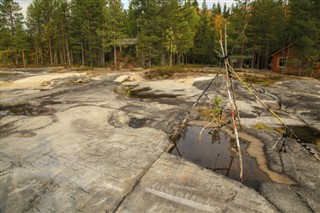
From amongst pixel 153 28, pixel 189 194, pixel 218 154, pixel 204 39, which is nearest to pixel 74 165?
pixel 189 194

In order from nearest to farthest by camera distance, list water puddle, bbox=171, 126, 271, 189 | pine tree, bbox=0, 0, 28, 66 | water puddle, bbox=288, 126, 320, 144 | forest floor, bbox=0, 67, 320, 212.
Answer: forest floor, bbox=0, 67, 320, 212
water puddle, bbox=171, 126, 271, 189
water puddle, bbox=288, 126, 320, 144
pine tree, bbox=0, 0, 28, 66

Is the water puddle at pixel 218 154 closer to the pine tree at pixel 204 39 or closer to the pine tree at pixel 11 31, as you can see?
the pine tree at pixel 204 39

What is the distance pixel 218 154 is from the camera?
6.86 m

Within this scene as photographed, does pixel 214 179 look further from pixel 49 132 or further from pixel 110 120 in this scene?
pixel 49 132

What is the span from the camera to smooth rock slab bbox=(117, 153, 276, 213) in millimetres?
4133

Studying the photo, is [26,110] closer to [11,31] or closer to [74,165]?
[74,165]

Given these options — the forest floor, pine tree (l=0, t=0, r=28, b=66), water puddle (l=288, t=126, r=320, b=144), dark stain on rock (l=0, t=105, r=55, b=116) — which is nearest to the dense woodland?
pine tree (l=0, t=0, r=28, b=66)

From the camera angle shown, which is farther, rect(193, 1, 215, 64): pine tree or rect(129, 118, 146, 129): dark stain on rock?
rect(193, 1, 215, 64): pine tree

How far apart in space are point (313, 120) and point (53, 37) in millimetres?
46486

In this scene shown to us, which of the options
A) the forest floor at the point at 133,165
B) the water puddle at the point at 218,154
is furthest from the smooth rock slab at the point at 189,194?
the water puddle at the point at 218,154

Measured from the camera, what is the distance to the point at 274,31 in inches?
1280

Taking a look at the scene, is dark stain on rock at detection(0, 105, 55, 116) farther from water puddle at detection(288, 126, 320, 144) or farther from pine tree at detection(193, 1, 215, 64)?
pine tree at detection(193, 1, 215, 64)

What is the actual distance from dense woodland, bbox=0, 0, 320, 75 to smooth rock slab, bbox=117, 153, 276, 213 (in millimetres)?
24462

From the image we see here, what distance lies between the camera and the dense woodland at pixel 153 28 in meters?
27.7
